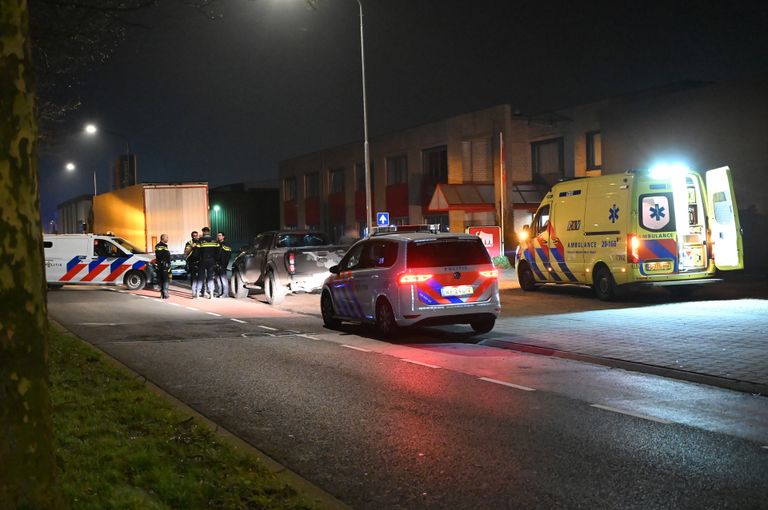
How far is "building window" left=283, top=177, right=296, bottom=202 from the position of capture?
6962cm

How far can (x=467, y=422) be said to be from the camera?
25.4ft

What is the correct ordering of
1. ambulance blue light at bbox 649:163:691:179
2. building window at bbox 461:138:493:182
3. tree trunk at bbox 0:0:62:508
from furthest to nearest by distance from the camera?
building window at bbox 461:138:493:182
ambulance blue light at bbox 649:163:691:179
tree trunk at bbox 0:0:62:508

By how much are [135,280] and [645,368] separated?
21189 millimetres

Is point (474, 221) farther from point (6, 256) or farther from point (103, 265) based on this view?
point (6, 256)

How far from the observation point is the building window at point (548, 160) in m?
49.3

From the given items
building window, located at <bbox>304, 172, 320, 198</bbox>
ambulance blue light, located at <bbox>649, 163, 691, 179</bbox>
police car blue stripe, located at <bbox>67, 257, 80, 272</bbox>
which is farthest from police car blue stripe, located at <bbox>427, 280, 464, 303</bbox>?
building window, located at <bbox>304, 172, 320, 198</bbox>

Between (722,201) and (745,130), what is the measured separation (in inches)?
385

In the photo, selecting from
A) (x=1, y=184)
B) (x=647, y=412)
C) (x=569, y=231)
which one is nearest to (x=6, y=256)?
(x=1, y=184)

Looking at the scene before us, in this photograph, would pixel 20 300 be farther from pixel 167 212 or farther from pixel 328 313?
pixel 167 212

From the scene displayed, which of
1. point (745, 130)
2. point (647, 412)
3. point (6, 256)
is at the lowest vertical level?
point (647, 412)

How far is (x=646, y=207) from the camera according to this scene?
18047mm

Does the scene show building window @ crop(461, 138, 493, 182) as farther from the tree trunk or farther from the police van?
the tree trunk

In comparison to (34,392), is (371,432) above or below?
below

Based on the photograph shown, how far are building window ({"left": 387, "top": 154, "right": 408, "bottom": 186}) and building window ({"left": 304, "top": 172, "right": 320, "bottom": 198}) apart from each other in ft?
37.7
